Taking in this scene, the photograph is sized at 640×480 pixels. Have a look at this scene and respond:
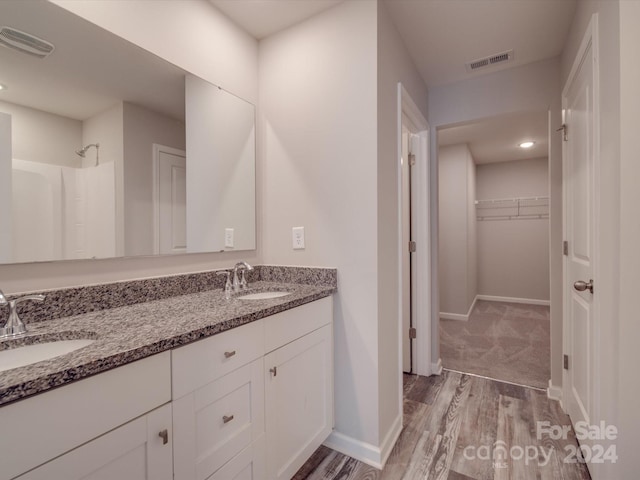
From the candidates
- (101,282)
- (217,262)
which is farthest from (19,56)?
(217,262)

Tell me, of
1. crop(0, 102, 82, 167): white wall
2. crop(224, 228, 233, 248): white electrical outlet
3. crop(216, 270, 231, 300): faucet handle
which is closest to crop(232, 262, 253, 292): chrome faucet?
crop(216, 270, 231, 300): faucet handle

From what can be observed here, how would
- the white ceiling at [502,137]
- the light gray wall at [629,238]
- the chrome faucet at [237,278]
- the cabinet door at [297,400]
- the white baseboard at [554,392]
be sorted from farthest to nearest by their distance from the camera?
the white ceiling at [502,137], the white baseboard at [554,392], the chrome faucet at [237,278], the cabinet door at [297,400], the light gray wall at [629,238]

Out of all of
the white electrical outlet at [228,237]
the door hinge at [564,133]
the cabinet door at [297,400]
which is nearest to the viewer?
the cabinet door at [297,400]

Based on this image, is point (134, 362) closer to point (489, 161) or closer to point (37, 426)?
point (37, 426)

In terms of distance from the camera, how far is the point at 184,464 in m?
0.91

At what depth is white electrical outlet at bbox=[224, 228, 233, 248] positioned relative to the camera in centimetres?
175

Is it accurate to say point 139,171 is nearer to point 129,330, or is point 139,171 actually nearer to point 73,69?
point 73,69

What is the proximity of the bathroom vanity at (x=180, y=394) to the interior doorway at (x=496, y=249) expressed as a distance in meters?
1.90

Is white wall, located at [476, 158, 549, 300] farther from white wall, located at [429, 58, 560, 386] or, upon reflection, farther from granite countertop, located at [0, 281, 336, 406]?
granite countertop, located at [0, 281, 336, 406]

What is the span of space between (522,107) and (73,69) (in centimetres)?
273

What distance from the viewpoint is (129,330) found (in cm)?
94

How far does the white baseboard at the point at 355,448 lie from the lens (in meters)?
1.56

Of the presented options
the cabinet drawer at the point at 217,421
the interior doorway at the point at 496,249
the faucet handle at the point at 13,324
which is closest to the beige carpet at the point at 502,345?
the interior doorway at the point at 496,249

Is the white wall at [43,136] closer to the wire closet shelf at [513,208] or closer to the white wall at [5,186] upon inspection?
the white wall at [5,186]
